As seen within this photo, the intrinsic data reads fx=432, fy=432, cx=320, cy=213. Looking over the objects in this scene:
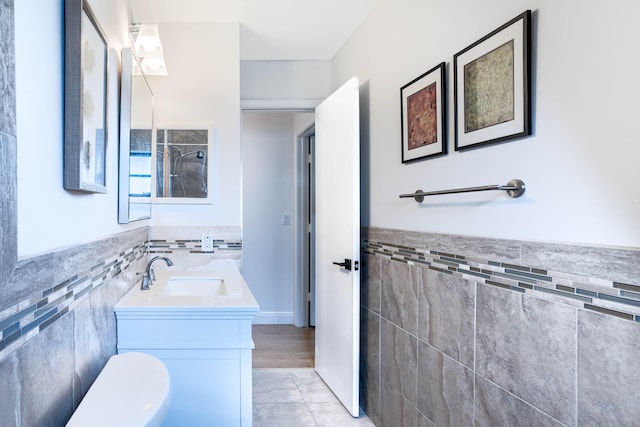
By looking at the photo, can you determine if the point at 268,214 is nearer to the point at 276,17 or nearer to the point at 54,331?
the point at 276,17

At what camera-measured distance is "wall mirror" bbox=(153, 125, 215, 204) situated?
261cm

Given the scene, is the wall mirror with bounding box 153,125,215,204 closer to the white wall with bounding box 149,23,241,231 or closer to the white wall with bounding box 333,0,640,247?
the white wall with bounding box 149,23,241,231

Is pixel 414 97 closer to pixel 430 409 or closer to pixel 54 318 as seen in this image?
pixel 430 409

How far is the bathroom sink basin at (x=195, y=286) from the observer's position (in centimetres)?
227

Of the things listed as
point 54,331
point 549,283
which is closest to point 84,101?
point 54,331

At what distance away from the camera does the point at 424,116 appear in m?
1.82

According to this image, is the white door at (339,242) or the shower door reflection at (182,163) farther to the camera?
the shower door reflection at (182,163)

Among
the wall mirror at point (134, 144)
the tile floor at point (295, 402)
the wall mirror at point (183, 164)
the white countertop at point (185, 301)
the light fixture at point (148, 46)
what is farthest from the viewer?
the wall mirror at point (183, 164)

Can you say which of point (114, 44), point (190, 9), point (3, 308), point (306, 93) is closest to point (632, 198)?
point (3, 308)

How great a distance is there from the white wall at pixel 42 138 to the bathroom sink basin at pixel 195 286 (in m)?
0.98

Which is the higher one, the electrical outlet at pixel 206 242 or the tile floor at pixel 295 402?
the electrical outlet at pixel 206 242

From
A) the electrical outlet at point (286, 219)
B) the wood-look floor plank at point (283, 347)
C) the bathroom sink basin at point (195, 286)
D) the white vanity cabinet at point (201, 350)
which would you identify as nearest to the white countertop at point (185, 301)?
the white vanity cabinet at point (201, 350)

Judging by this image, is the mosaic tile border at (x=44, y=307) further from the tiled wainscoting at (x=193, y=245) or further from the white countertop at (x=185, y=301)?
the tiled wainscoting at (x=193, y=245)

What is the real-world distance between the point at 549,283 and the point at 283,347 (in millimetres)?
2778
